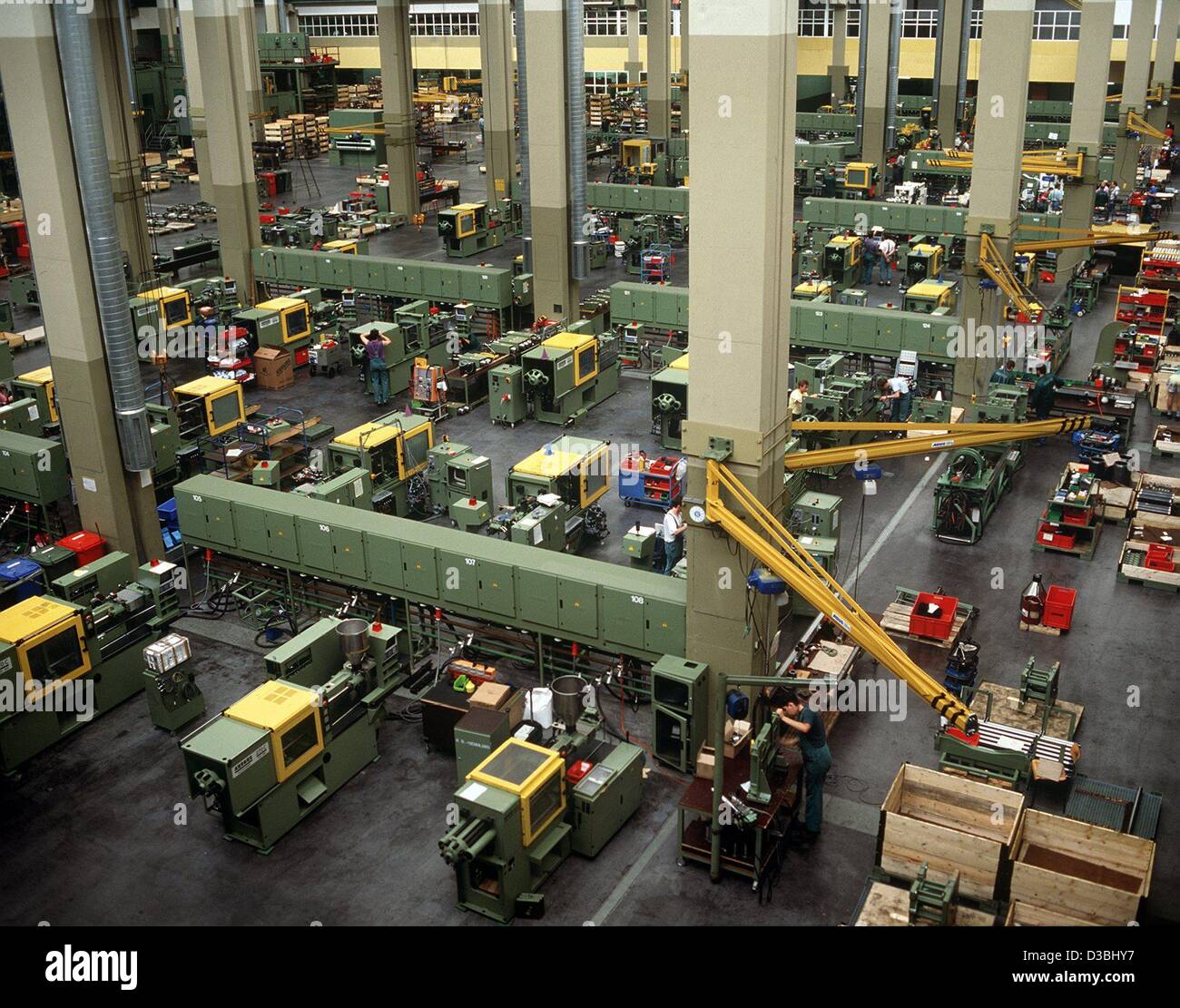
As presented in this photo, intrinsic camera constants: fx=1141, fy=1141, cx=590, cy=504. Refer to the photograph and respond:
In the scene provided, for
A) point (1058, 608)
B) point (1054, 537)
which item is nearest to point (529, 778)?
point (1058, 608)

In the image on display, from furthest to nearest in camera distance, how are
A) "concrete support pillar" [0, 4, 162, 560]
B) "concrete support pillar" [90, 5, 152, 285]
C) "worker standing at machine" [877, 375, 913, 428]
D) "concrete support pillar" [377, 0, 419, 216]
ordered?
"concrete support pillar" [377, 0, 419, 216]
"concrete support pillar" [90, 5, 152, 285]
"worker standing at machine" [877, 375, 913, 428]
"concrete support pillar" [0, 4, 162, 560]

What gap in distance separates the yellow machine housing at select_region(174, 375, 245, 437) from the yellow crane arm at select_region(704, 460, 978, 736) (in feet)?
45.5

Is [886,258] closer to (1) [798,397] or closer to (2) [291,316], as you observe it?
(1) [798,397]

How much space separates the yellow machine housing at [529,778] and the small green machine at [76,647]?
22.4 feet

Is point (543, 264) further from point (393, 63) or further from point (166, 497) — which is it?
point (393, 63)

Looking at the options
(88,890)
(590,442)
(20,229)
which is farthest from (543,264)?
(20,229)

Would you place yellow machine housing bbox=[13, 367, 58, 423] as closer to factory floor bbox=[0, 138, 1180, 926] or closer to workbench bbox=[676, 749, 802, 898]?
factory floor bbox=[0, 138, 1180, 926]

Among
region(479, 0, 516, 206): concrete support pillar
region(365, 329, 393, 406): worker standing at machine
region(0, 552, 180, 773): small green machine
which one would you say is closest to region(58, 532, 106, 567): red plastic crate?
region(0, 552, 180, 773): small green machine

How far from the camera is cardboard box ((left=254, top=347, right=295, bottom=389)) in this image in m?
30.1

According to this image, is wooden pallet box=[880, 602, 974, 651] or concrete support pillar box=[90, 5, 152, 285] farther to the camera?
concrete support pillar box=[90, 5, 152, 285]

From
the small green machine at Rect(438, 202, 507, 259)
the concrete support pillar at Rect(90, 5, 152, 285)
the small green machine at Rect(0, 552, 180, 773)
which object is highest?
the concrete support pillar at Rect(90, 5, 152, 285)

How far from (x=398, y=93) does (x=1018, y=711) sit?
37414 mm

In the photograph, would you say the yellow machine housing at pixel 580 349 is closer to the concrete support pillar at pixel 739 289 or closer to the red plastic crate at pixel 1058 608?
the red plastic crate at pixel 1058 608

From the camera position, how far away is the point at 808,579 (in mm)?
13883
